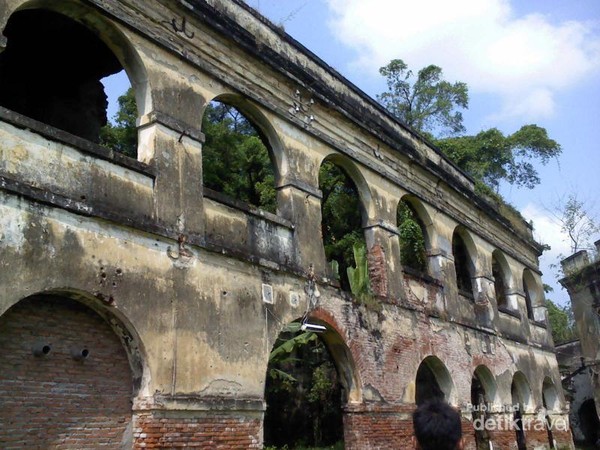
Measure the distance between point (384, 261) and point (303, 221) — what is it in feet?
7.33

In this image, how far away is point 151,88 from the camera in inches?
287

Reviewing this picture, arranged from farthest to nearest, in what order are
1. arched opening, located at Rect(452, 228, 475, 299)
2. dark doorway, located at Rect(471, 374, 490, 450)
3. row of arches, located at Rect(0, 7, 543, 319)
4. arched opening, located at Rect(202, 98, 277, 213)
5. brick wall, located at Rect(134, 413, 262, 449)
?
1. arched opening, located at Rect(202, 98, 277, 213)
2. arched opening, located at Rect(452, 228, 475, 299)
3. dark doorway, located at Rect(471, 374, 490, 450)
4. row of arches, located at Rect(0, 7, 543, 319)
5. brick wall, located at Rect(134, 413, 262, 449)

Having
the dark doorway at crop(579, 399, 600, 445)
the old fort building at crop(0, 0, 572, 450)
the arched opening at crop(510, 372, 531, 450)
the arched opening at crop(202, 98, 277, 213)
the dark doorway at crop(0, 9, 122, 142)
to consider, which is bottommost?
the dark doorway at crop(579, 399, 600, 445)

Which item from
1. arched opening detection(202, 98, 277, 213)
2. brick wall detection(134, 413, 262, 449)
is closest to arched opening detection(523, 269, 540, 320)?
arched opening detection(202, 98, 277, 213)

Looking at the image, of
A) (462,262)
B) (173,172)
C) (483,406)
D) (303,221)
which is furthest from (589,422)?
(173,172)

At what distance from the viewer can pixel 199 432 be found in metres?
6.64

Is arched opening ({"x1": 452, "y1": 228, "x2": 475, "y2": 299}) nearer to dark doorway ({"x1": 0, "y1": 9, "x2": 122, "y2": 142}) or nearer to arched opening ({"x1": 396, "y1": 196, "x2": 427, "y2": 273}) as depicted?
arched opening ({"x1": 396, "y1": 196, "x2": 427, "y2": 273})

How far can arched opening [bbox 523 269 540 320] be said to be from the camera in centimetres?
1848

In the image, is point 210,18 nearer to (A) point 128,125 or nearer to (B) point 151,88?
(B) point 151,88

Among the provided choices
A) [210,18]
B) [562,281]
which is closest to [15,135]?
[210,18]

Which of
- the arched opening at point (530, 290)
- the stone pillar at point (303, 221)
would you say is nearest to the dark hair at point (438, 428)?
the stone pillar at point (303, 221)

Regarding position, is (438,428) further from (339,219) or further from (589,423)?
(589,423)

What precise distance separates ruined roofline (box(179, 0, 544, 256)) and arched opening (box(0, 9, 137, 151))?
1.60 m

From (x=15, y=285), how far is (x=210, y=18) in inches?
177
